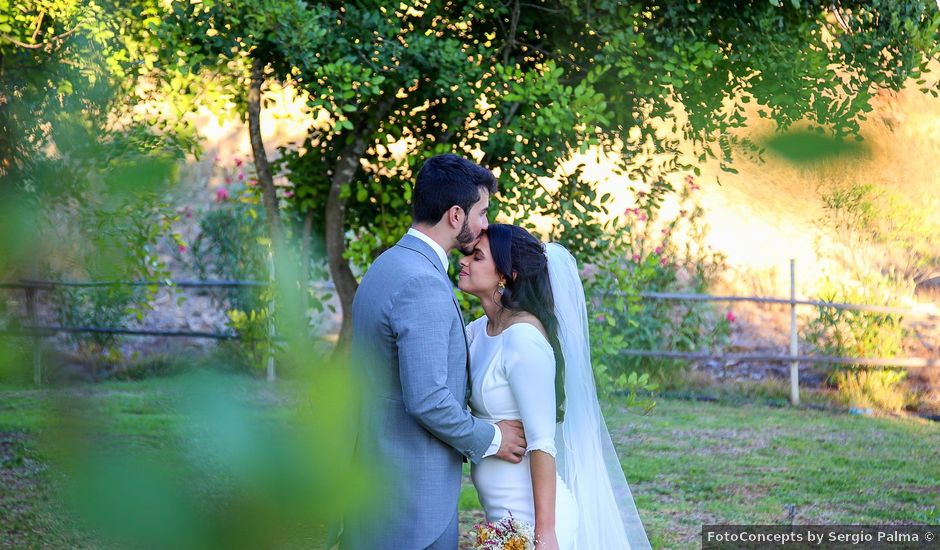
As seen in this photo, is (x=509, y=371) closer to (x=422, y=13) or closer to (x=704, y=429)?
(x=422, y=13)

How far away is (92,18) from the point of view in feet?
4.49

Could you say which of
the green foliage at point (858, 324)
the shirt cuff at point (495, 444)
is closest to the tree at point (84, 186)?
the shirt cuff at point (495, 444)

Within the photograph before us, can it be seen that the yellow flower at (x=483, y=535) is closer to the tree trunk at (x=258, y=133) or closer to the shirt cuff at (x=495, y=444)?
the shirt cuff at (x=495, y=444)

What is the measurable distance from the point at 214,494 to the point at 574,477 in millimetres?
2420

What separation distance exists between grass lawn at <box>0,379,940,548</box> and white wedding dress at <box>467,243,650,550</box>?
7.07 ft

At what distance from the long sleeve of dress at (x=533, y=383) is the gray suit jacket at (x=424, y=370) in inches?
5.5

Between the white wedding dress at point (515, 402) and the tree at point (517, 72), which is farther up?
the tree at point (517, 72)

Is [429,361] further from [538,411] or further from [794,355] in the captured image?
[794,355]

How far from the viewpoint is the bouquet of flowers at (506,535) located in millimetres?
2490

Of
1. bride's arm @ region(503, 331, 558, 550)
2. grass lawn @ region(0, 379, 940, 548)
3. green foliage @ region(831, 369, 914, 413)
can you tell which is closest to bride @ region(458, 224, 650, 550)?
bride's arm @ region(503, 331, 558, 550)

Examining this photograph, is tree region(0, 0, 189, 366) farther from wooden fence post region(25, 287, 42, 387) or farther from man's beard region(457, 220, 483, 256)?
man's beard region(457, 220, 483, 256)

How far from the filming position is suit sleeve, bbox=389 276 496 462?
224 cm

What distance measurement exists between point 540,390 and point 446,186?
583 mm

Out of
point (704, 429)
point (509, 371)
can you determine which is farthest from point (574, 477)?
point (704, 429)
